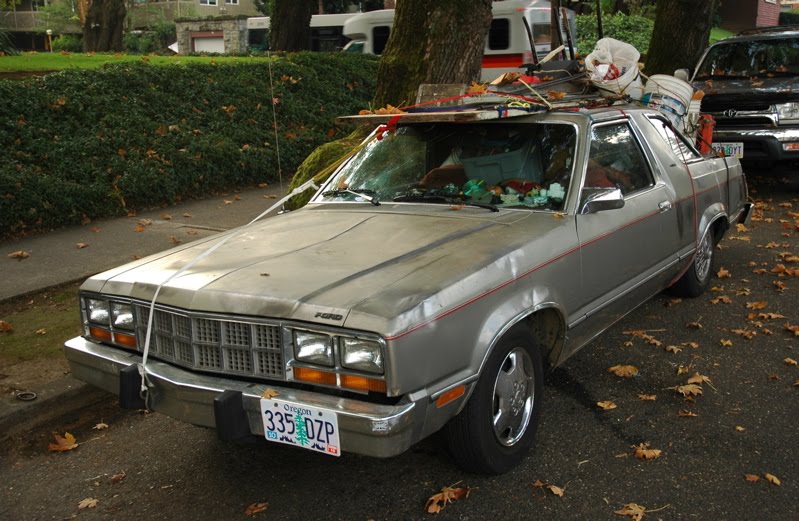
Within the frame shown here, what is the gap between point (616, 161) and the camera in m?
4.88

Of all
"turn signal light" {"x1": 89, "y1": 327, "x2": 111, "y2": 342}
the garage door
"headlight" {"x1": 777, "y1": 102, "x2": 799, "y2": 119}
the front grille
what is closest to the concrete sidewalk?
"turn signal light" {"x1": 89, "y1": 327, "x2": 111, "y2": 342}

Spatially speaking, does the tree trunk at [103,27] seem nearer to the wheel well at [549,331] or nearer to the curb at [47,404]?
the curb at [47,404]

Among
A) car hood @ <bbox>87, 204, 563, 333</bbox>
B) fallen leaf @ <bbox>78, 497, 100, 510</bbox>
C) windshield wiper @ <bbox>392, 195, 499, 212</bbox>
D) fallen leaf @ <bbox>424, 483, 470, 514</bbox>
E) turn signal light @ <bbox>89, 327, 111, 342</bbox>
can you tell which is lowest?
fallen leaf @ <bbox>78, 497, 100, 510</bbox>

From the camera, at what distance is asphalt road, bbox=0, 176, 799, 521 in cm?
344

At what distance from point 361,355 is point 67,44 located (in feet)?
143

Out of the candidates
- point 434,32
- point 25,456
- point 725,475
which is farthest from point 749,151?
point 25,456

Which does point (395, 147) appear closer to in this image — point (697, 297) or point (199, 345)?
point (199, 345)

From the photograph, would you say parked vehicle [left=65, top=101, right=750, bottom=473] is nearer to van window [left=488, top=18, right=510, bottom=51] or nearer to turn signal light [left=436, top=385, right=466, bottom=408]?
turn signal light [left=436, top=385, right=466, bottom=408]

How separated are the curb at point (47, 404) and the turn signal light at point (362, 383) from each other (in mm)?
2345

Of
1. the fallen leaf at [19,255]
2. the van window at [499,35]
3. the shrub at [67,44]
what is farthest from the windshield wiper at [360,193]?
the shrub at [67,44]

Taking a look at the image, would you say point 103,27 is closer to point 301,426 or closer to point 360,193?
point 360,193

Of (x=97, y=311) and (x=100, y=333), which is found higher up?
(x=97, y=311)

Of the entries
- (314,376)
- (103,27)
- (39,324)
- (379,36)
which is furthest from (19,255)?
(103,27)

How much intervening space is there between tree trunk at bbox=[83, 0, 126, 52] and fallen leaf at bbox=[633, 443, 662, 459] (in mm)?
20579
